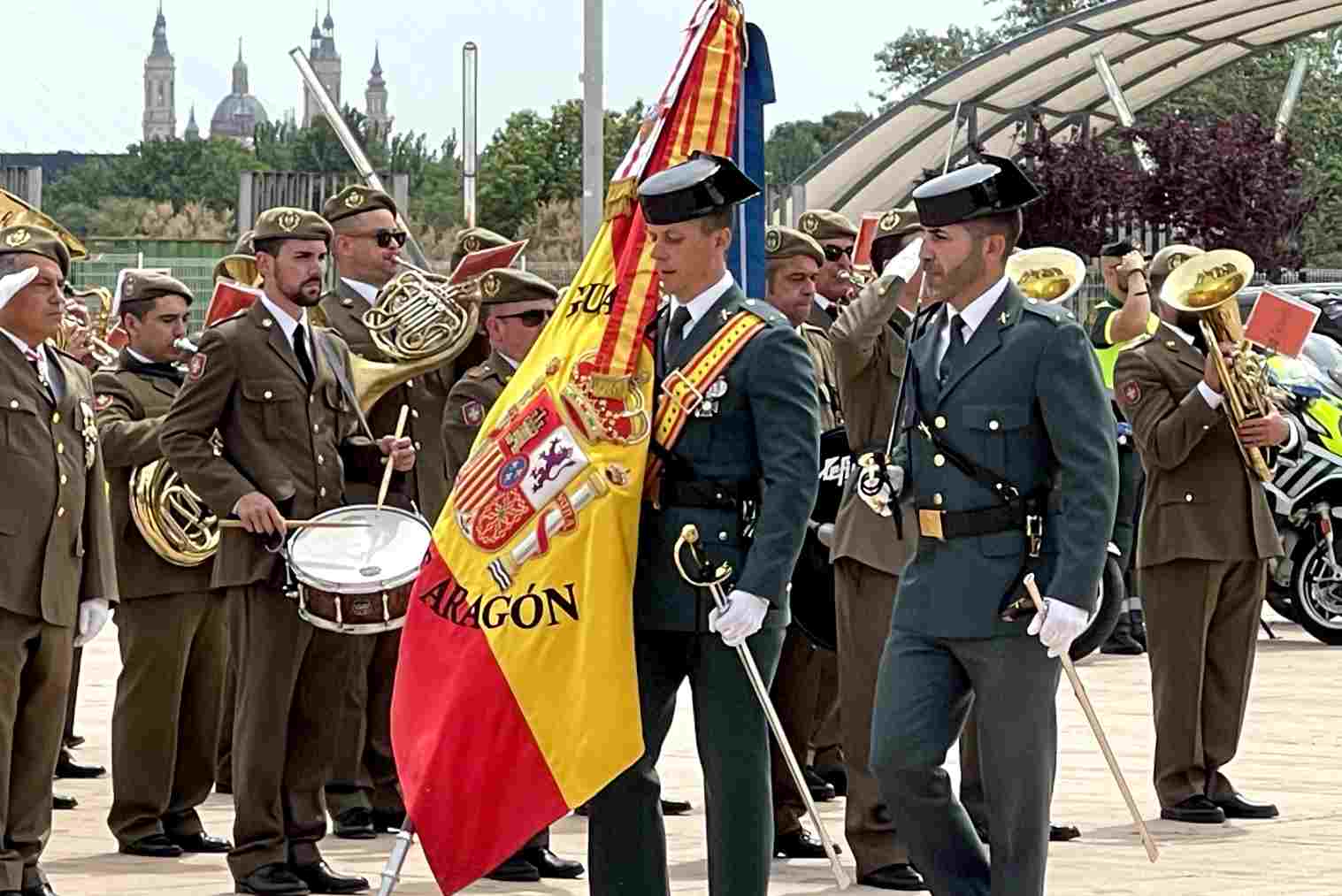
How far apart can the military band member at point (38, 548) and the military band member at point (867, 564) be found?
2.39 metres

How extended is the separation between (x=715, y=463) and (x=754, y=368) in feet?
0.90

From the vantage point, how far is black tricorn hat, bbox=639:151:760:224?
7914mm

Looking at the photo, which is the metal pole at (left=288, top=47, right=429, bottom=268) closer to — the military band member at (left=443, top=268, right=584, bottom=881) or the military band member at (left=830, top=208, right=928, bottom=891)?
the military band member at (left=443, top=268, right=584, bottom=881)

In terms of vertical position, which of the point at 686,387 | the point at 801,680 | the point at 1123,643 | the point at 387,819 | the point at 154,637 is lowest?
the point at 1123,643

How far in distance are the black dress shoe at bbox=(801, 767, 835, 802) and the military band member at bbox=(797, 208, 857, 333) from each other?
177 centimetres

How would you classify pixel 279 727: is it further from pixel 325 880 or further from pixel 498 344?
pixel 498 344

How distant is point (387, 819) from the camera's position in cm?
1123

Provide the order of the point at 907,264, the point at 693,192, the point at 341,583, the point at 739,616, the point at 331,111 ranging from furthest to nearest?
the point at 331,111, the point at 907,264, the point at 341,583, the point at 693,192, the point at 739,616

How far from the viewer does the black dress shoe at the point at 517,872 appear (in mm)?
9859

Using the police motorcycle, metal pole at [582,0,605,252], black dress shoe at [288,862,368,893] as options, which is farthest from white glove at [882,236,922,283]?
metal pole at [582,0,605,252]

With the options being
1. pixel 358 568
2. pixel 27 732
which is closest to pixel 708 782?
pixel 358 568

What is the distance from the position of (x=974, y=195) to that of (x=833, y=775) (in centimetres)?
451

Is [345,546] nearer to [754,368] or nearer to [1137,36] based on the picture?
[754,368]

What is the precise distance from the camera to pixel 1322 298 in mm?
23781
